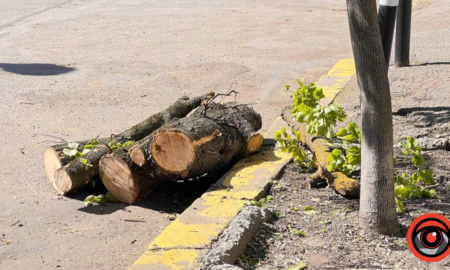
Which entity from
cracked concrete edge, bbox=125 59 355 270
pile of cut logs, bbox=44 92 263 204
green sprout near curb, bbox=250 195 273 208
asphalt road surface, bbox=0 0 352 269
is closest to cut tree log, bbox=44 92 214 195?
pile of cut logs, bbox=44 92 263 204

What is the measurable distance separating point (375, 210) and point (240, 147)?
1829mm

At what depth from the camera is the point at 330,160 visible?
490 cm

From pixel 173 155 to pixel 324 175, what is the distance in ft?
3.86

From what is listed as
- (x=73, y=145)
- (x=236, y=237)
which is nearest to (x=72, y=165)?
(x=73, y=145)

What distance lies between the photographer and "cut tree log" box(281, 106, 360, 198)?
4.83m

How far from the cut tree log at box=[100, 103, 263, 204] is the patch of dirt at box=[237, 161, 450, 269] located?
0.73 m

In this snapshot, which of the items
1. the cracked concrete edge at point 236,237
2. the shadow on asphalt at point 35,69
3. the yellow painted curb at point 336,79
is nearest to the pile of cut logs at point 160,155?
the cracked concrete edge at point 236,237

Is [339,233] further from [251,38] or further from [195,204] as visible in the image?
[251,38]

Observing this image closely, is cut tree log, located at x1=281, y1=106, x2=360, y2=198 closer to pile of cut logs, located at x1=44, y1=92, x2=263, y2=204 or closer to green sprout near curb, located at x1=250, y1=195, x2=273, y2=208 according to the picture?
green sprout near curb, located at x1=250, y1=195, x2=273, y2=208

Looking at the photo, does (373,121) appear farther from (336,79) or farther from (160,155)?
(336,79)

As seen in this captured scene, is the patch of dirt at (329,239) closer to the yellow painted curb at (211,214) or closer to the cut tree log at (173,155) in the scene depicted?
the yellow painted curb at (211,214)

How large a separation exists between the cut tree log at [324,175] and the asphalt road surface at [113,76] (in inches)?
40.3

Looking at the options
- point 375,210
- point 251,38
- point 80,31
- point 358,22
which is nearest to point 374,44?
point 358,22

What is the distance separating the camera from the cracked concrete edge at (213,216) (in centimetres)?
407
